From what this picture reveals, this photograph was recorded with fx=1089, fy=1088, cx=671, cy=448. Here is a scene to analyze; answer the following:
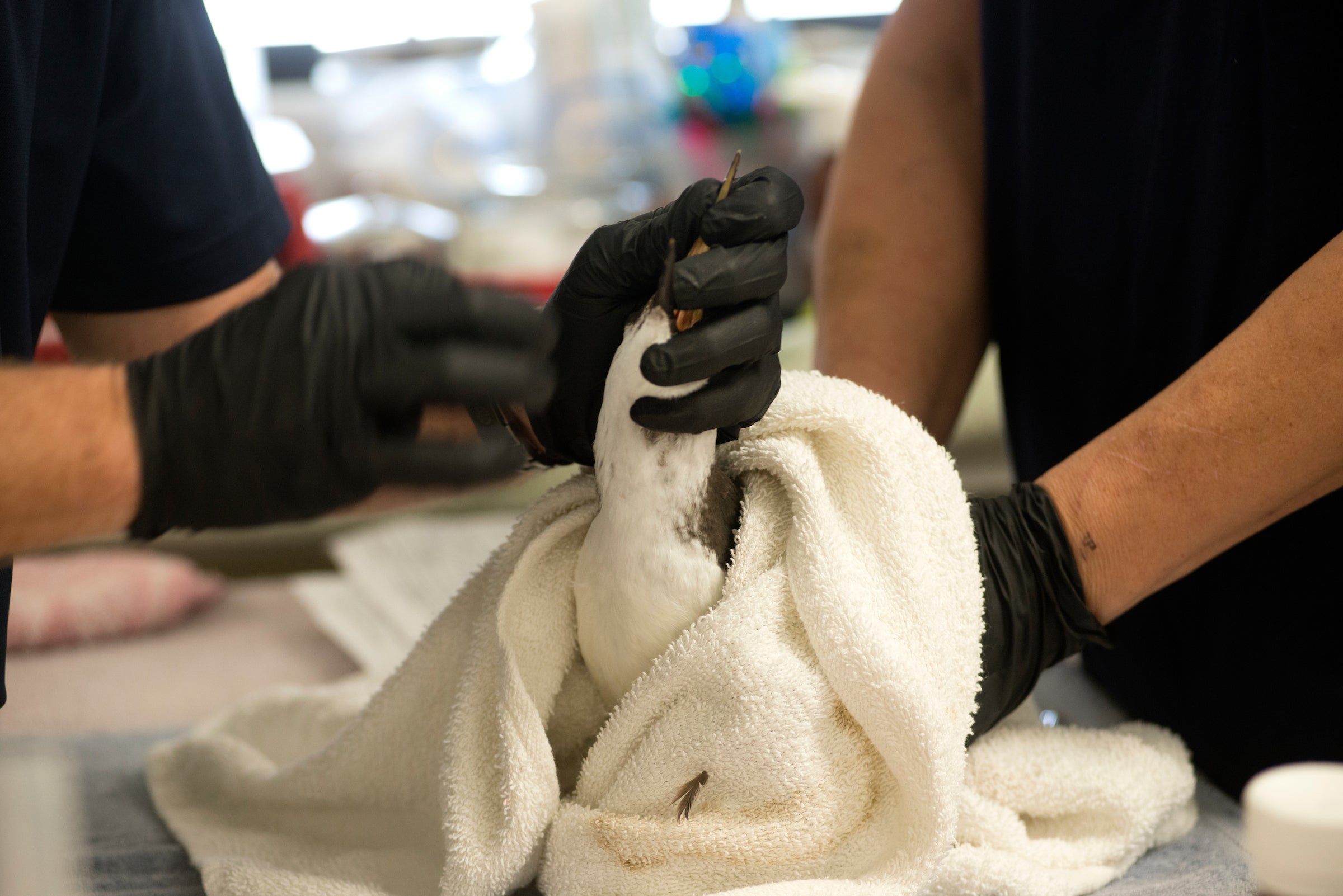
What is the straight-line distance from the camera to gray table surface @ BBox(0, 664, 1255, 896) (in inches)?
23.0

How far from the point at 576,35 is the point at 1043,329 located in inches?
41.1

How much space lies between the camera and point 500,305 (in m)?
0.48

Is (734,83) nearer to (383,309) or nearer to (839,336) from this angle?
(839,336)

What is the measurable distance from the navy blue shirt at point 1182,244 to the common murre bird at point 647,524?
368 mm

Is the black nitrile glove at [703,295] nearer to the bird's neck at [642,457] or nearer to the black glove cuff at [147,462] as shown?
the bird's neck at [642,457]

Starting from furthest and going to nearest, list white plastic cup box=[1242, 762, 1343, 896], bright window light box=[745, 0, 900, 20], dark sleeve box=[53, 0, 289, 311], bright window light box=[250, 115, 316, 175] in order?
bright window light box=[745, 0, 900, 20], bright window light box=[250, 115, 316, 175], dark sleeve box=[53, 0, 289, 311], white plastic cup box=[1242, 762, 1343, 896]

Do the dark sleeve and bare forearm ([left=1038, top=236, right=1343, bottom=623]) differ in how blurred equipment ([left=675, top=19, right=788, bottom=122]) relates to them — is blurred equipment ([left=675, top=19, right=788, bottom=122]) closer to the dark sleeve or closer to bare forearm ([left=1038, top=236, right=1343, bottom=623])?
the dark sleeve

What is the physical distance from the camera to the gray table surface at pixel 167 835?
584mm

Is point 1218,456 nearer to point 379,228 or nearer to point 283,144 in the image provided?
point 379,228

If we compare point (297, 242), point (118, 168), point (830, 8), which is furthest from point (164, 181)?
point (830, 8)

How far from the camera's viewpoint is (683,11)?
203cm

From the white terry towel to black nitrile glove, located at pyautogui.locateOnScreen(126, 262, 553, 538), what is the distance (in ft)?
0.42

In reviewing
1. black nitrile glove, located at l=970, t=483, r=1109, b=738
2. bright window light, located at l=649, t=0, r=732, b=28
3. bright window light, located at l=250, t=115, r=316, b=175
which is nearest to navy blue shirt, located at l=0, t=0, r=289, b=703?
black nitrile glove, located at l=970, t=483, r=1109, b=738

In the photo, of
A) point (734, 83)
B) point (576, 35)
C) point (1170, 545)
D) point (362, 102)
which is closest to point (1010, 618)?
point (1170, 545)
